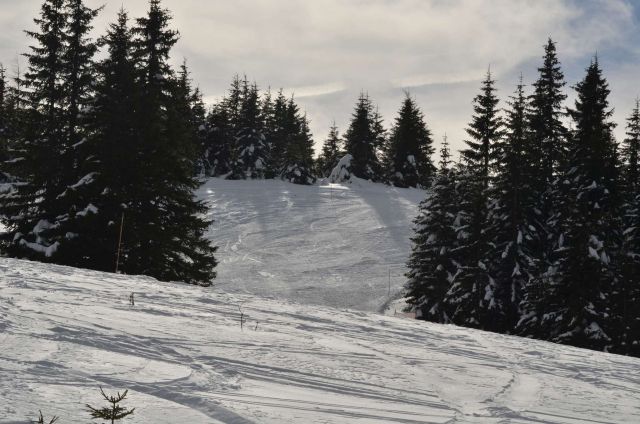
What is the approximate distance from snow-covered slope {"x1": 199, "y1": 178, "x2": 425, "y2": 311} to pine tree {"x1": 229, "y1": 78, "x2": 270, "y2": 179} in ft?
35.5

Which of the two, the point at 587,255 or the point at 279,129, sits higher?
the point at 279,129

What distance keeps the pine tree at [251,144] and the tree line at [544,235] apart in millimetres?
35251

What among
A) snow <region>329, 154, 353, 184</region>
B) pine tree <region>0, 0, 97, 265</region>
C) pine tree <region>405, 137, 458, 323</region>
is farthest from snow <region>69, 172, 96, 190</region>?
snow <region>329, 154, 353, 184</region>

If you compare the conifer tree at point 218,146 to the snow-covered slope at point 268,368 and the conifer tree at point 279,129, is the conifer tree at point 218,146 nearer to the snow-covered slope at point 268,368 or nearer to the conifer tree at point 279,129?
the conifer tree at point 279,129

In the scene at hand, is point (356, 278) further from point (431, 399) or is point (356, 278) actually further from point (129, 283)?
point (431, 399)

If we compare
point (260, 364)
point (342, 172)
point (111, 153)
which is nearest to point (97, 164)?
point (111, 153)

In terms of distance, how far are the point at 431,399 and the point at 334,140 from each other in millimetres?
74017

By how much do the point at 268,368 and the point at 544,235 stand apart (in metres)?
24.2

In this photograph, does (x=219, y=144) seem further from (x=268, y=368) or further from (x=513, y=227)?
(x=268, y=368)

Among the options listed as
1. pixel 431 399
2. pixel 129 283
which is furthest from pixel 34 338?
pixel 129 283

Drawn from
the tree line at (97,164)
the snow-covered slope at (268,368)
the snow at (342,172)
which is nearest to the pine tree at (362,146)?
the snow at (342,172)

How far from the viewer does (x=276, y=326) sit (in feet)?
26.1

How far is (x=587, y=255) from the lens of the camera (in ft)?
67.4

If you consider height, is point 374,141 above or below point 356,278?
above
